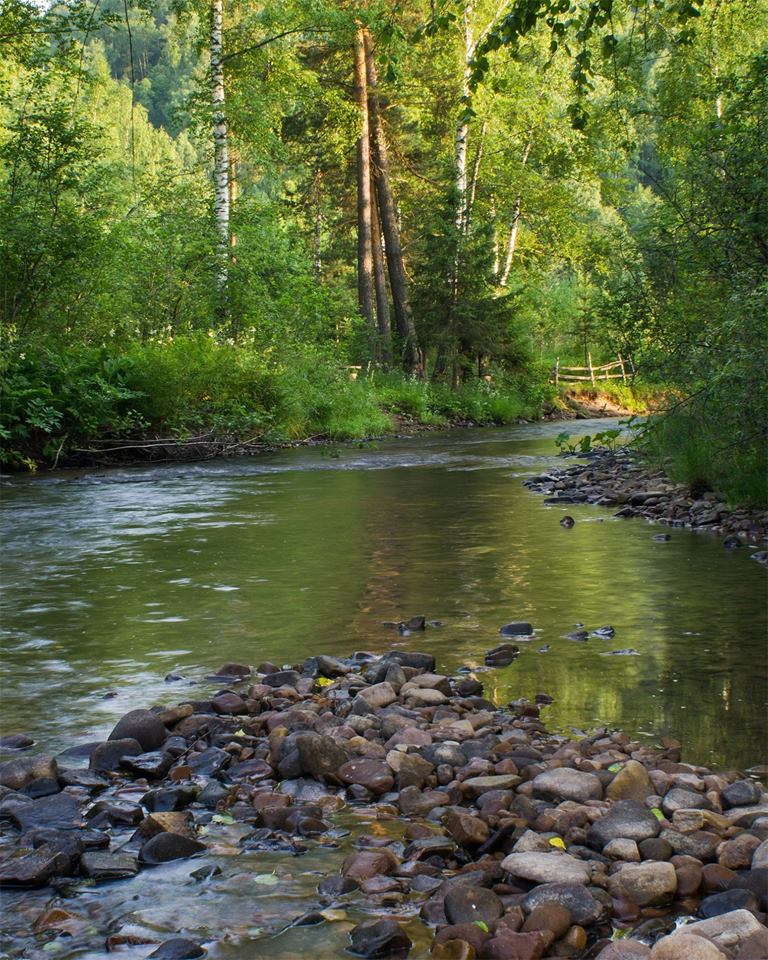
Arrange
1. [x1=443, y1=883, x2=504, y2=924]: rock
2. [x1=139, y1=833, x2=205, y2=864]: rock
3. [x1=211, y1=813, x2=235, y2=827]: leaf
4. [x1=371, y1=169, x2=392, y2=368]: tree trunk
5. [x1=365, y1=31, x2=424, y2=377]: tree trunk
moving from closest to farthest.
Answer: [x1=443, y1=883, x2=504, y2=924]: rock, [x1=139, y1=833, x2=205, y2=864]: rock, [x1=211, y1=813, x2=235, y2=827]: leaf, [x1=371, y1=169, x2=392, y2=368]: tree trunk, [x1=365, y1=31, x2=424, y2=377]: tree trunk

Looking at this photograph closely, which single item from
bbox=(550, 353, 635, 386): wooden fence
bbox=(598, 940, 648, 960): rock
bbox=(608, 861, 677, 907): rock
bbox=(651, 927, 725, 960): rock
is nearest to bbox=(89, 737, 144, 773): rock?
bbox=(608, 861, 677, 907): rock

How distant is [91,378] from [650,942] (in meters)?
16.2

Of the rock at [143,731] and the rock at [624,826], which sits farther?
the rock at [143,731]

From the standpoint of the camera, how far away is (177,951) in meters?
2.88

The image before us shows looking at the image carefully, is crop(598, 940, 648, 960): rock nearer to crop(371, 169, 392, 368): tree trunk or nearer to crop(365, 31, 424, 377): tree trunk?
crop(371, 169, 392, 368): tree trunk

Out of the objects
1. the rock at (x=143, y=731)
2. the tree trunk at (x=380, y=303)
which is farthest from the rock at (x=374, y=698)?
the tree trunk at (x=380, y=303)

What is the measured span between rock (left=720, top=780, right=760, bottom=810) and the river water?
404mm

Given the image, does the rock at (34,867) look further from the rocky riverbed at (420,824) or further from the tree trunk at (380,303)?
the tree trunk at (380,303)

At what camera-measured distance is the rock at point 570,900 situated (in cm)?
303

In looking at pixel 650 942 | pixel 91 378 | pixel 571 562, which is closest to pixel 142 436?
pixel 91 378

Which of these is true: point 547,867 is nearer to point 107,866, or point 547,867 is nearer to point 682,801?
point 682,801

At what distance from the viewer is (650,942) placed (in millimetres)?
2947

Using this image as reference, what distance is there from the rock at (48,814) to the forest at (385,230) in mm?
4396

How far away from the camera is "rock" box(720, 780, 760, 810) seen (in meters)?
3.77
